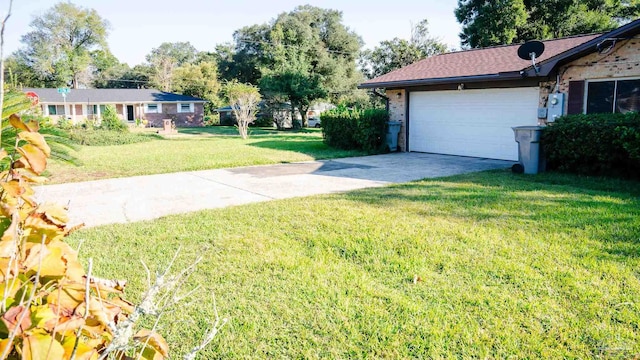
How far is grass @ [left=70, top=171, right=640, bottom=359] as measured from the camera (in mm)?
2883

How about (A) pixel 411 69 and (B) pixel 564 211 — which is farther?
(A) pixel 411 69

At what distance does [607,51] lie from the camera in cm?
1003

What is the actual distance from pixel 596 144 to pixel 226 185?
7122 millimetres

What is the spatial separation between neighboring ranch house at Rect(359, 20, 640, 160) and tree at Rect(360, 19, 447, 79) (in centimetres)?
1345

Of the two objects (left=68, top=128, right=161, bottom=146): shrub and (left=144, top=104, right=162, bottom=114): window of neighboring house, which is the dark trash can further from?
(left=144, top=104, right=162, bottom=114): window of neighboring house

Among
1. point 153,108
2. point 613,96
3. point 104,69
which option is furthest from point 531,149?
point 104,69

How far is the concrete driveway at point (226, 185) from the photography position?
677 centimetres

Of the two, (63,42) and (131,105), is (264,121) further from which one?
(63,42)

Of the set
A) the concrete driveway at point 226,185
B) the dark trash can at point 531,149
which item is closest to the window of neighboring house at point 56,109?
the concrete driveway at point 226,185

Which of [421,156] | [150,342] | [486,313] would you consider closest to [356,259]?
[486,313]

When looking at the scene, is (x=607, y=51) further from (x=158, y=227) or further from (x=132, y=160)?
(x=132, y=160)

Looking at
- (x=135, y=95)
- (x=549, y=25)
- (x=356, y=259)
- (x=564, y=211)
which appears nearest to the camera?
(x=356, y=259)

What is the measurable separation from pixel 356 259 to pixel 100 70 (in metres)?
66.7

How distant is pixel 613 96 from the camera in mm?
10195
